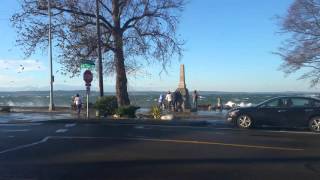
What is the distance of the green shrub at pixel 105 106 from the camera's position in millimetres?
30875

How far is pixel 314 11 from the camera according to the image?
104 feet

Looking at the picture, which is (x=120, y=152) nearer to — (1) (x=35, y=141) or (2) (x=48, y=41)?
(1) (x=35, y=141)

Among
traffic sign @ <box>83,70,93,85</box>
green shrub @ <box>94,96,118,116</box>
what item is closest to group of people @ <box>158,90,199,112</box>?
green shrub @ <box>94,96,118,116</box>

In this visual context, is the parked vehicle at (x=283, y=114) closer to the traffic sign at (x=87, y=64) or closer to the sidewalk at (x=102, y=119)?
the sidewalk at (x=102, y=119)

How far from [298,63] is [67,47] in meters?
13.4

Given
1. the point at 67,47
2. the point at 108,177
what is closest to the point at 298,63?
the point at 67,47

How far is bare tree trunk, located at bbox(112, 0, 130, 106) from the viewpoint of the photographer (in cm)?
3406

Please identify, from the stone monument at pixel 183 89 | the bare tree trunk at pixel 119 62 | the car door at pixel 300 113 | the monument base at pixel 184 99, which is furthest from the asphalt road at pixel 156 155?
the stone monument at pixel 183 89

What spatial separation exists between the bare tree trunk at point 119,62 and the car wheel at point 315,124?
48.2 feet

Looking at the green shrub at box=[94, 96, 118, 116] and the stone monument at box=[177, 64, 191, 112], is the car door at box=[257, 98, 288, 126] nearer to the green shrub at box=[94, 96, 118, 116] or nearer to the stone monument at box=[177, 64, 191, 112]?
the green shrub at box=[94, 96, 118, 116]

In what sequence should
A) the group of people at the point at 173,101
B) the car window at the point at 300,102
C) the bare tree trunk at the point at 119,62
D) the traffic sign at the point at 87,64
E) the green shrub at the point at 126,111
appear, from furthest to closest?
the group of people at the point at 173,101 → the bare tree trunk at the point at 119,62 → the traffic sign at the point at 87,64 → the green shrub at the point at 126,111 → the car window at the point at 300,102

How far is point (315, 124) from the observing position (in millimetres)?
21781

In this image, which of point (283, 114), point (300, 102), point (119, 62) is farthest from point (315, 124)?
point (119, 62)

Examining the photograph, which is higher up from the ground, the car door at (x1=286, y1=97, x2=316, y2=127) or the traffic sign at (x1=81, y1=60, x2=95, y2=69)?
the traffic sign at (x1=81, y1=60, x2=95, y2=69)
